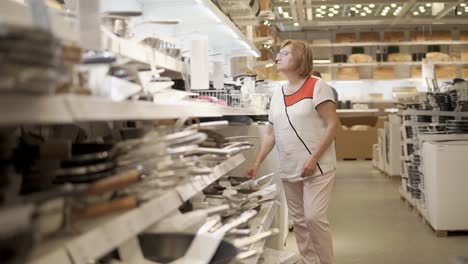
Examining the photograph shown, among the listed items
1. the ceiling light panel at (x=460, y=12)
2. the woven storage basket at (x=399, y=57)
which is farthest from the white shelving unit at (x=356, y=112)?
the ceiling light panel at (x=460, y=12)

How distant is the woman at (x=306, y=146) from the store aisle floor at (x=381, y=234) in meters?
1.04

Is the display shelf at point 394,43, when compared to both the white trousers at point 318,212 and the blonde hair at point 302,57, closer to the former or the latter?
the blonde hair at point 302,57

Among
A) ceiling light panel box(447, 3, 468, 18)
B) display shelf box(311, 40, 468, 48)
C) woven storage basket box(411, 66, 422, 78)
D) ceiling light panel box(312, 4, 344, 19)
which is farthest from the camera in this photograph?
woven storage basket box(411, 66, 422, 78)

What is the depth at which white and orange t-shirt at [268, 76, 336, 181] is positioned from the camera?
415cm

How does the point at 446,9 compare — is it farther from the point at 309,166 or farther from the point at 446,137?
the point at 309,166

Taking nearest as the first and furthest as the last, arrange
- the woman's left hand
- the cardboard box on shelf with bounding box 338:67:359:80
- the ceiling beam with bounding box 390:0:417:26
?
1. the woman's left hand
2. the ceiling beam with bounding box 390:0:417:26
3. the cardboard box on shelf with bounding box 338:67:359:80

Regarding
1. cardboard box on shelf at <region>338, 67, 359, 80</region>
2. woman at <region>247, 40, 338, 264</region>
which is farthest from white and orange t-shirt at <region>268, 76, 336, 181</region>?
cardboard box on shelf at <region>338, 67, 359, 80</region>

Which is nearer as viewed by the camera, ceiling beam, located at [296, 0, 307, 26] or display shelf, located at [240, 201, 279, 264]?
display shelf, located at [240, 201, 279, 264]

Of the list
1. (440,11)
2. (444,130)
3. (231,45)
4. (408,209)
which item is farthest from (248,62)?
(440,11)

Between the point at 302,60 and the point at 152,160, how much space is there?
96.6 inches

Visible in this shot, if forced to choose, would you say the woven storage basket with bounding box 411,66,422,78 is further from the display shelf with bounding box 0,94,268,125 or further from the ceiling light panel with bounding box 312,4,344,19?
the display shelf with bounding box 0,94,268,125

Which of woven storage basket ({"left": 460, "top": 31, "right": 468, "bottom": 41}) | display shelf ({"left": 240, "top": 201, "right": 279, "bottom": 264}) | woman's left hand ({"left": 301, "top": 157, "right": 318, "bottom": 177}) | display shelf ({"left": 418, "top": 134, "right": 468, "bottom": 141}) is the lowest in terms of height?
display shelf ({"left": 240, "top": 201, "right": 279, "bottom": 264})

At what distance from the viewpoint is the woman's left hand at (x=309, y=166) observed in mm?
4066

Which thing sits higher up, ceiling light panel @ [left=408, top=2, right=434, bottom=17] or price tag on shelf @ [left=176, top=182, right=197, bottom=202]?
ceiling light panel @ [left=408, top=2, right=434, bottom=17]
